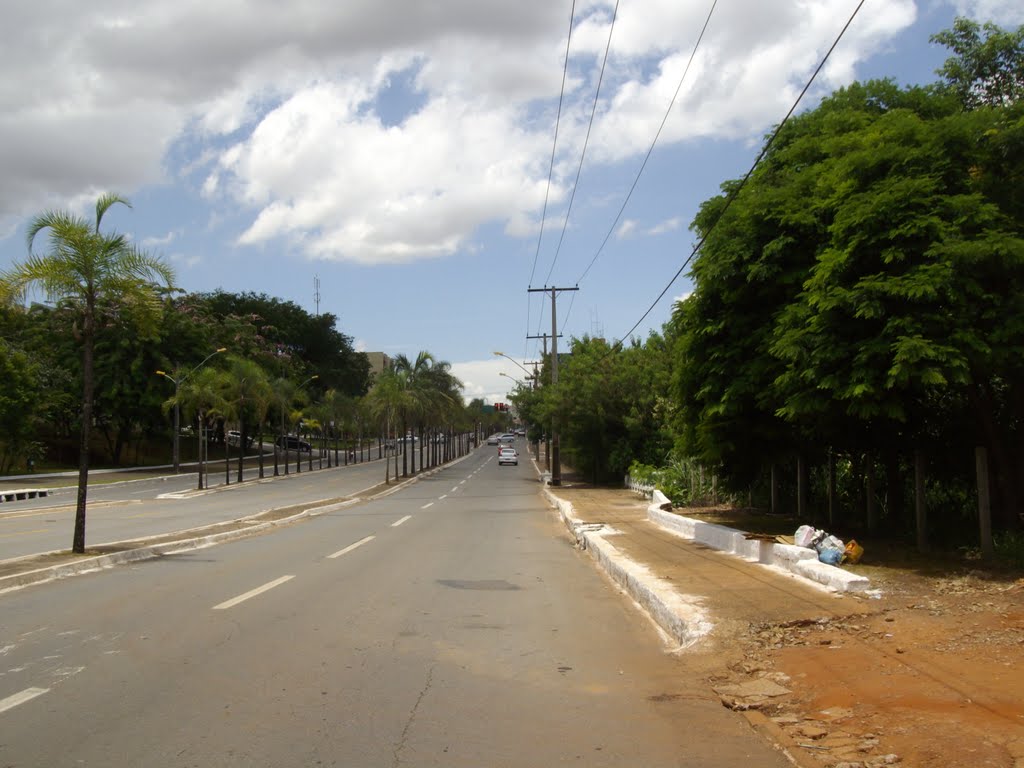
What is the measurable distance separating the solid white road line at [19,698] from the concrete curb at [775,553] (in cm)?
788

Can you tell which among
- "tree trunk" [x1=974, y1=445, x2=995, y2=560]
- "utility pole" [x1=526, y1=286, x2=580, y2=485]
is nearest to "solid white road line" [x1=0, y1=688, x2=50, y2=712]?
"tree trunk" [x1=974, y1=445, x2=995, y2=560]

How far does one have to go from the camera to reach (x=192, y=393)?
50406 millimetres

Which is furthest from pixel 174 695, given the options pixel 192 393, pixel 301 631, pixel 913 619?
pixel 192 393

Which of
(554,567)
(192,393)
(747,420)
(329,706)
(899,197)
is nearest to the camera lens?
(329,706)

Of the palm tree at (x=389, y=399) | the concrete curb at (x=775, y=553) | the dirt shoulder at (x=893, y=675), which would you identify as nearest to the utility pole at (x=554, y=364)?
the palm tree at (x=389, y=399)

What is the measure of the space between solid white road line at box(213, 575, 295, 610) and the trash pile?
23.5 feet

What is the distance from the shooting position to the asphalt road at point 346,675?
5.12 metres

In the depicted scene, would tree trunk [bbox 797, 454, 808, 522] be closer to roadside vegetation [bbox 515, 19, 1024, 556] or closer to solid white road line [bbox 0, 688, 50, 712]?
roadside vegetation [bbox 515, 19, 1024, 556]

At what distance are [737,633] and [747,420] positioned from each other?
7.90 metres

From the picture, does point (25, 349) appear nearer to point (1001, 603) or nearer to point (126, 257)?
point (126, 257)

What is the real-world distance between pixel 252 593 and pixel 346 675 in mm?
4575

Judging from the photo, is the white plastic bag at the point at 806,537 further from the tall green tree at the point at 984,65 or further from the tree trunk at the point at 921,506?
the tall green tree at the point at 984,65

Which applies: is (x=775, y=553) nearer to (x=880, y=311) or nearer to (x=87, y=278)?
(x=880, y=311)

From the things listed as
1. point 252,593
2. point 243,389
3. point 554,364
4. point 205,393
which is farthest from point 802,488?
point 243,389
